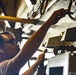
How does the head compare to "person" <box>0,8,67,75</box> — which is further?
the head

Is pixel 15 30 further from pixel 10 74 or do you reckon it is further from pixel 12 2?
pixel 10 74

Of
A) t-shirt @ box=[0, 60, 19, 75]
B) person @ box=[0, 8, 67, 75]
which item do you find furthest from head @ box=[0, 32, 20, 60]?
t-shirt @ box=[0, 60, 19, 75]

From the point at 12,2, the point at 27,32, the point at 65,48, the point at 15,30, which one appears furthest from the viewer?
the point at 12,2

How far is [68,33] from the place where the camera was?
146 cm

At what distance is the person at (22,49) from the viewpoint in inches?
46.6

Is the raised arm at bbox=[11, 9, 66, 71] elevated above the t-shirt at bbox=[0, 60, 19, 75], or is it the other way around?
the raised arm at bbox=[11, 9, 66, 71]

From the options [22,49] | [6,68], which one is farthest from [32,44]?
[6,68]

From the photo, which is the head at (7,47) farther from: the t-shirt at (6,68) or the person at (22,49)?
the t-shirt at (6,68)

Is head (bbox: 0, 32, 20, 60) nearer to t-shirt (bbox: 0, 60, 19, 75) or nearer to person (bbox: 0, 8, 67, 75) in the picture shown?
person (bbox: 0, 8, 67, 75)

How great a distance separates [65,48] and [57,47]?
102 millimetres

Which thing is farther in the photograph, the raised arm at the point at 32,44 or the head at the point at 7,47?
the head at the point at 7,47

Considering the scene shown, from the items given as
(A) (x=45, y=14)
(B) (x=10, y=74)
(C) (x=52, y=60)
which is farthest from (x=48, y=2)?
(B) (x=10, y=74)

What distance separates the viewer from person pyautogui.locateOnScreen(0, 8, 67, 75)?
3.88 feet

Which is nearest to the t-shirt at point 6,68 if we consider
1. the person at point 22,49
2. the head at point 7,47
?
the person at point 22,49
